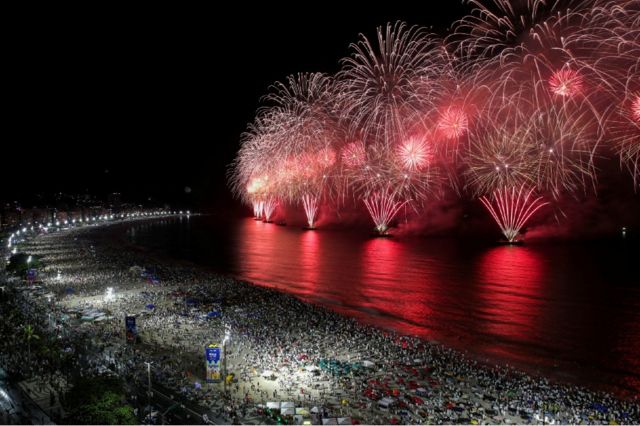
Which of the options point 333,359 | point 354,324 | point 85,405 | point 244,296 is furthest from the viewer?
point 244,296

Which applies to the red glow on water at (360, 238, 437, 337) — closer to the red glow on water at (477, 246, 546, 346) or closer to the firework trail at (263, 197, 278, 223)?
the red glow on water at (477, 246, 546, 346)

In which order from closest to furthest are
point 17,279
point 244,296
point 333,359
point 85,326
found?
point 333,359, point 85,326, point 244,296, point 17,279

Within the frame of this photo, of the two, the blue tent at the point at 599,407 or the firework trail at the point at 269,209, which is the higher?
the firework trail at the point at 269,209

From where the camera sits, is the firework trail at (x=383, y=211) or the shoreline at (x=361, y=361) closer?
the shoreline at (x=361, y=361)

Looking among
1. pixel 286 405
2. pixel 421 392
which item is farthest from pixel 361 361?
pixel 286 405

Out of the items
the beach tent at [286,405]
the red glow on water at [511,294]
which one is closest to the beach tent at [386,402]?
the beach tent at [286,405]

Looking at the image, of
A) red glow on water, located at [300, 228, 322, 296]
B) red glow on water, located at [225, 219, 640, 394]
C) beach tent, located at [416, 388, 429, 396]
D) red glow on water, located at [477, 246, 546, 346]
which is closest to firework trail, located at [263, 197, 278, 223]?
A: red glow on water, located at [300, 228, 322, 296]

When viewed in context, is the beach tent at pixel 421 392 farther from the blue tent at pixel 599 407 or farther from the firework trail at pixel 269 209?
the firework trail at pixel 269 209

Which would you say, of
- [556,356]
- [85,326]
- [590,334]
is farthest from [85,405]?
[590,334]

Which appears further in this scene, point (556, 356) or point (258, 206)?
point (258, 206)

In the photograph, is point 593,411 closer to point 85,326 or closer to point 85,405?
point 85,405
